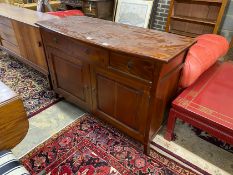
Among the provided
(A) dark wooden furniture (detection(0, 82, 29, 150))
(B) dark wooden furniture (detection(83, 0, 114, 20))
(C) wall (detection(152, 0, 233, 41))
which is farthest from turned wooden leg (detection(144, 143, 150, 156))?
(B) dark wooden furniture (detection(83, 0, 114, 20))

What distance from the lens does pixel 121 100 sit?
1356 mm

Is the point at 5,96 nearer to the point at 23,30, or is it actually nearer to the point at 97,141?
the point at 97,141

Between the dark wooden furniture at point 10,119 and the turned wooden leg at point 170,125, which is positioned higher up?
the dark wooden furniture at point 10,119

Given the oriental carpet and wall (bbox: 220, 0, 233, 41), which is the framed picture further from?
the oriental carpet

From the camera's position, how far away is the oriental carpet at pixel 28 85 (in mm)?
2049

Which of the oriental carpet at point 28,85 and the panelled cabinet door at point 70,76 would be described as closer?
the panelled cabinet door at point 70,76

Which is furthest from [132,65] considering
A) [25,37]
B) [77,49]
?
[25,37]

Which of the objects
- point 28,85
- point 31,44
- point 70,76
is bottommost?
point 28,85

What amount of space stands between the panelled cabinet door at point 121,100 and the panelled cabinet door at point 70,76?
11 centimetres

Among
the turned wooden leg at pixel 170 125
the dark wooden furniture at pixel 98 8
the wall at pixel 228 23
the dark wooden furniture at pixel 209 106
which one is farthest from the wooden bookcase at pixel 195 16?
the turned wooden leg at pixel 170 125

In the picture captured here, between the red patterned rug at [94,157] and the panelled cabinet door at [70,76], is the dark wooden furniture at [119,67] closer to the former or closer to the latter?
the panelled cabinet door at [70,76]

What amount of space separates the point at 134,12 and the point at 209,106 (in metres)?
2.52

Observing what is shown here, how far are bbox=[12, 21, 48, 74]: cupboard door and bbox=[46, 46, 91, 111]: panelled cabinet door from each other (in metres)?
0.29

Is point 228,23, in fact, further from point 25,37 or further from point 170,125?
point 25,37
